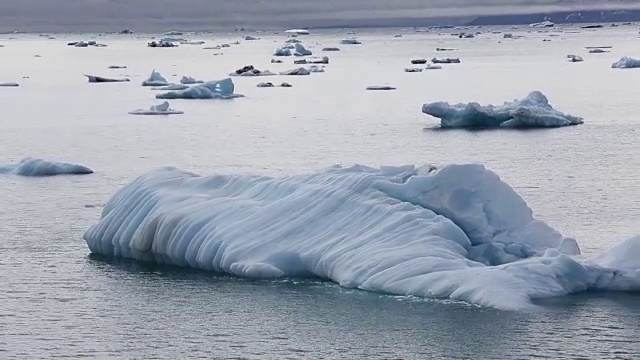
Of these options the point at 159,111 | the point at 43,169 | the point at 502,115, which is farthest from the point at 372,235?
the point at 159,111

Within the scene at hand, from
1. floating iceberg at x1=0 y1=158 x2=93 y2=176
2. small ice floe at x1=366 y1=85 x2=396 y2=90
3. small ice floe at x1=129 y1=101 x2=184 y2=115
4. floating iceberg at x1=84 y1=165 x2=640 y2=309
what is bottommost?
small ice floe at x1=366 y1=85 x2=396 y2=90

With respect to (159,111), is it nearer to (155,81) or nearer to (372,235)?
(155,81)

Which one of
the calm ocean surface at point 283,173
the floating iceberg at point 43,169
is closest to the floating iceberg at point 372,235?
the calm ocean surface at point 283,173

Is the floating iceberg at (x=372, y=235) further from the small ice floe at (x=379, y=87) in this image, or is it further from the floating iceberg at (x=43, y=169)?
the small ice floe at (x=379, y=87)

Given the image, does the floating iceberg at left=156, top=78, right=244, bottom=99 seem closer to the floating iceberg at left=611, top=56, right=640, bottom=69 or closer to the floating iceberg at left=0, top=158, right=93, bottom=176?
the floating iceberg at left=0, top=158, right=93, bottom=176

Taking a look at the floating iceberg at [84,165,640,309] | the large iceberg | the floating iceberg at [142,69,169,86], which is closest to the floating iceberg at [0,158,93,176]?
the floating iceberg at [84,165,640,309]
